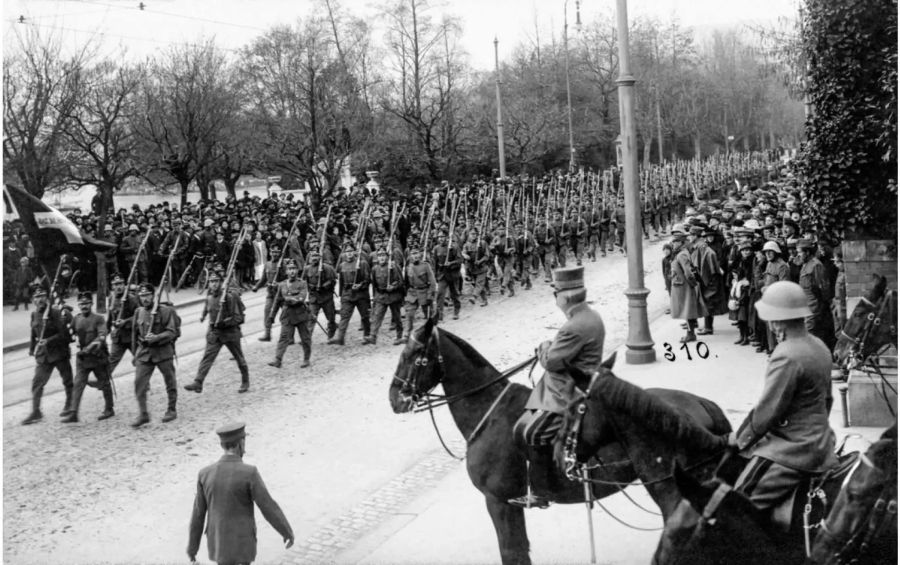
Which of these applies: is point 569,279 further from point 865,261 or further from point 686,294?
point 686,294

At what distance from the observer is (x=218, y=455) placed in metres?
9.84

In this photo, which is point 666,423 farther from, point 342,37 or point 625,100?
point 342,37

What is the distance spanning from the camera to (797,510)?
4812 mm

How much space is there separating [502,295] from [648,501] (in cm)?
1153

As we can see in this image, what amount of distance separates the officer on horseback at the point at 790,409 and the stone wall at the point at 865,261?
179 inches

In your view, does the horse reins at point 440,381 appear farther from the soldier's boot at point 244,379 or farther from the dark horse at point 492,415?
the soldier's boot at point 244,379

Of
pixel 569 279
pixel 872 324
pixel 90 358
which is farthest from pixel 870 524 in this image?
pixel 90 358

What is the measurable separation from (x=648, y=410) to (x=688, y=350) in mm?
8147

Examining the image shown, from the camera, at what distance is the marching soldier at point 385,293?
15.3 m

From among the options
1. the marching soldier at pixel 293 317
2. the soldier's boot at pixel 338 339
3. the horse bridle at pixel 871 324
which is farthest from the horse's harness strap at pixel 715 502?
the soldier's boot at pixel 338 339

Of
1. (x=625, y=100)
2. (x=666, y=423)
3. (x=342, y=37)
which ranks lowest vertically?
(x=666, y=423)

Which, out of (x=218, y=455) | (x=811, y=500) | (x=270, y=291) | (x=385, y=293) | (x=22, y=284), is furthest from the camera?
(x=270, y=291)

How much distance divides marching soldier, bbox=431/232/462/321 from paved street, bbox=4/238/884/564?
2.57 meters

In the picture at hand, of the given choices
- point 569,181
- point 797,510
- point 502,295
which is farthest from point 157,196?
point 797,510
